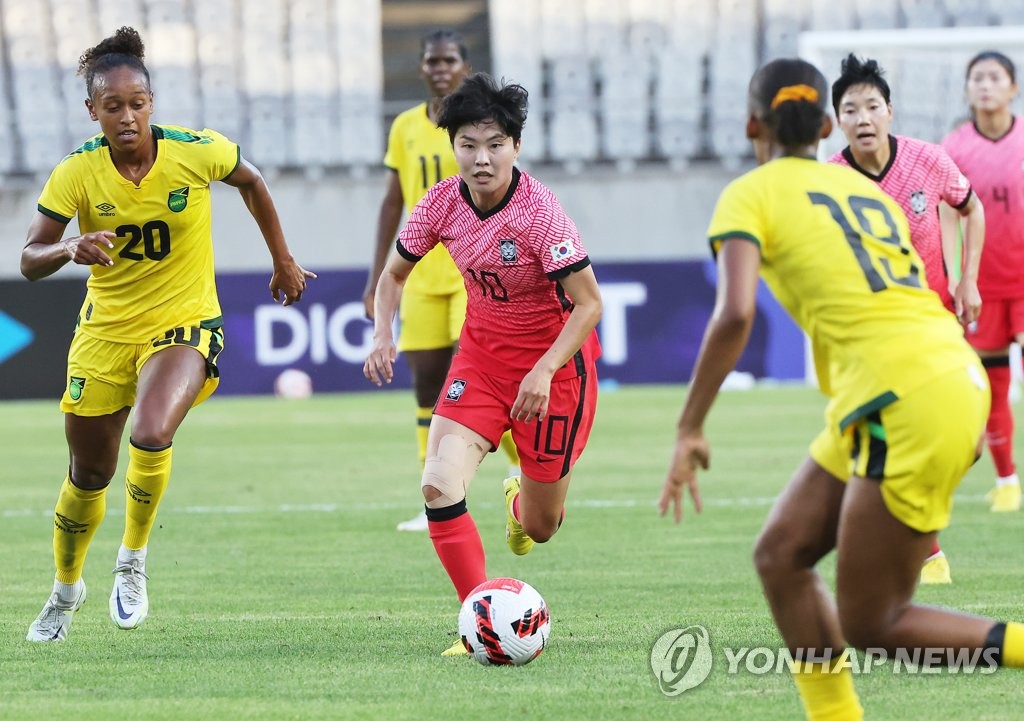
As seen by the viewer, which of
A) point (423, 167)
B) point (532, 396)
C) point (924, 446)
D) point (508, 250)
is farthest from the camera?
point (423, 167)

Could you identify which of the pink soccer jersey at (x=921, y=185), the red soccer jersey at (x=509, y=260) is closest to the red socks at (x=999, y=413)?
the pink soccer jersey at (x=921, y=185)

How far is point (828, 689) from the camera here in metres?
4.02

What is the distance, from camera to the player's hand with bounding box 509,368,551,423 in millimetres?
5531

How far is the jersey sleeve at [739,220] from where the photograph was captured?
3.86 meters

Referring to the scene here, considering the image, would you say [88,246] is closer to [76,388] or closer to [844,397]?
[76,388]

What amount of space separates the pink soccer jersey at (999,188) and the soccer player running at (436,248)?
2920mm

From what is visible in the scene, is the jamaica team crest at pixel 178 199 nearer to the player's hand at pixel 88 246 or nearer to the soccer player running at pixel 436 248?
the player's hand at pixel 88 246

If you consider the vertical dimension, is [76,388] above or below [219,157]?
below

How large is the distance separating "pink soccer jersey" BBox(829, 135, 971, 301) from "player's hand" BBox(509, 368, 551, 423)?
5.14ft

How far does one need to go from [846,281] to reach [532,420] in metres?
2.35

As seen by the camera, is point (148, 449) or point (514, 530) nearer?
point (148, 449)

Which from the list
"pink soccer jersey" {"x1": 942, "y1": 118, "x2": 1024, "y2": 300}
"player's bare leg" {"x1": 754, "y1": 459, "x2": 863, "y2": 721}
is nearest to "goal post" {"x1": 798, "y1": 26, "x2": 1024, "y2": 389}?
"pink soccer jersey" {"x1": 942, "y1": 118, "x2": 1024, "y2": 300}

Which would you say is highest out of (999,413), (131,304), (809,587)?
(131,304)

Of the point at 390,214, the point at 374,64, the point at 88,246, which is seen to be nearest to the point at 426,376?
the point at 390,214
